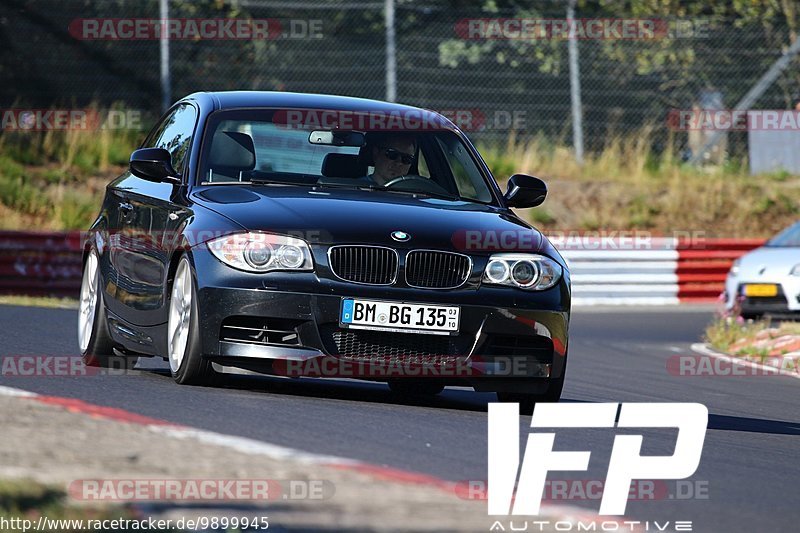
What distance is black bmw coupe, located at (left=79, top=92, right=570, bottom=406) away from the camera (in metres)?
Result: 7.71

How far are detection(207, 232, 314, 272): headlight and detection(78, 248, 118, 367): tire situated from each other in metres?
1.84

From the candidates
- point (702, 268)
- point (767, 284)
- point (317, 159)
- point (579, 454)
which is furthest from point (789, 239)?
point (579, 454)

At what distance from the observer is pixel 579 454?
21.3 feet

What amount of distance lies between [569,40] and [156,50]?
580 cm

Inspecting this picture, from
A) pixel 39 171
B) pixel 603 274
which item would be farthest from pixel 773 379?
pixel 39 171

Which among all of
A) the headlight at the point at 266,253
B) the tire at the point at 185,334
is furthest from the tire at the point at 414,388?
the headlight at the point at 266,253

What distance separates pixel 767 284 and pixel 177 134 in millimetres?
8614

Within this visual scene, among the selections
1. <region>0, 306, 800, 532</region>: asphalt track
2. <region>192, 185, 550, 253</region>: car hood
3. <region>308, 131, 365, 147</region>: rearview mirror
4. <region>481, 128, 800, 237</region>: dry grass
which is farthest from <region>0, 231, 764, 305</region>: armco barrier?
<region>192, 185, 550, 253</region>: car hood

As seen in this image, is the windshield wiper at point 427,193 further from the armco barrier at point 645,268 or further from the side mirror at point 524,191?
the armco barrier at point 645,268

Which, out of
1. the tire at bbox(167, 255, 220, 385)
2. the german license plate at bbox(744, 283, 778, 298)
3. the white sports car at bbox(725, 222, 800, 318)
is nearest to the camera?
the tire at bbox(167, 255, 220, 385)

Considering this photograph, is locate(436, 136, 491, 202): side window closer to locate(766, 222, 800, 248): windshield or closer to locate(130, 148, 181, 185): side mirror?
locate(130, 148, 181, 185): side mirror

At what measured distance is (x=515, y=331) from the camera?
26.2ft

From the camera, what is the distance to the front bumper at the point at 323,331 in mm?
7676

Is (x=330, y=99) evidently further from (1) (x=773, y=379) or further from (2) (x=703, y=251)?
(2) (x=703, y=251)
